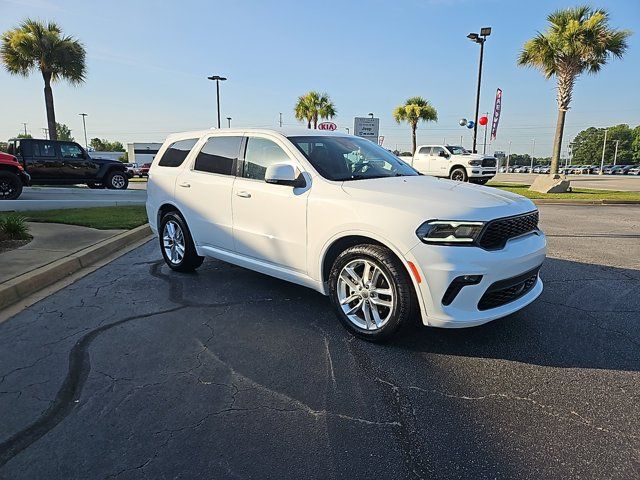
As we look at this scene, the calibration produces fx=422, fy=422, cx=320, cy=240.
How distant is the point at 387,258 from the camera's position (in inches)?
128

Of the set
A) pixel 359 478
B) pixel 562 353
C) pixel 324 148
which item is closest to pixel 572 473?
pixel 359 478

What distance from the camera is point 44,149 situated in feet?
50.6

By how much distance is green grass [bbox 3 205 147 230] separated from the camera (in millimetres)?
8430

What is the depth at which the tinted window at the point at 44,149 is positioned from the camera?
15.3 meters

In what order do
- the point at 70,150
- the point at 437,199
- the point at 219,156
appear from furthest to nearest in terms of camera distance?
the point at 70,150
the point at 219,156
the point at 437,199

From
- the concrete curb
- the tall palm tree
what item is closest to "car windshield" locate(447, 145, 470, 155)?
the tall palm tree

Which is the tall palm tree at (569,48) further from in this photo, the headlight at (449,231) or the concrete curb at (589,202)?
the headlight at (449,231)

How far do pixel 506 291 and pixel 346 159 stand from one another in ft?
6.49

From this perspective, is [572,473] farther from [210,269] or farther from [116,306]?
[210,269]

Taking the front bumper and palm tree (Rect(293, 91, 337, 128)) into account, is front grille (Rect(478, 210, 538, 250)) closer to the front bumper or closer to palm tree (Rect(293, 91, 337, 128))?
the front bumper

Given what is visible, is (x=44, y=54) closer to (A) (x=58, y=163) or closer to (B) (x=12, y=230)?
(A) (x=58, y=163)

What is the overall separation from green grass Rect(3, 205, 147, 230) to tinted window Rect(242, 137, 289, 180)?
191 inches

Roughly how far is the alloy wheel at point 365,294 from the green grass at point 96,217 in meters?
6.20

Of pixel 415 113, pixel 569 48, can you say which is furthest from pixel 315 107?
pixel 569 48
